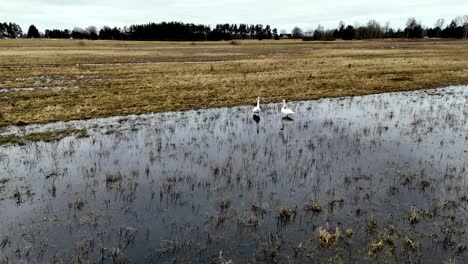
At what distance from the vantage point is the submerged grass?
51.8 feet

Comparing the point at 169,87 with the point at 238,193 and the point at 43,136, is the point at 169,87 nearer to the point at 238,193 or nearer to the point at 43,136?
the point at 43,136

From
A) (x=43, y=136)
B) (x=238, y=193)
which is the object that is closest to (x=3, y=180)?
(x=43, y=136)

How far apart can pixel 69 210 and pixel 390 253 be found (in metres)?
8.16

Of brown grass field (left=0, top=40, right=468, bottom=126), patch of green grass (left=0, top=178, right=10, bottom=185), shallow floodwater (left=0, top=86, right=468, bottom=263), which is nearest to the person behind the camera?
shallow floodwater (left=0, top=86, right=468, bottom=263)

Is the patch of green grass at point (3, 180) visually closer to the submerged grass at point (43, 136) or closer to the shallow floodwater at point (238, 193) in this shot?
the shallow floodwater at point (238, 193)

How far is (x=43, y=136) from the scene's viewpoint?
1647cm

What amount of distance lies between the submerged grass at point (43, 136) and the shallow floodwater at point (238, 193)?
56 centimetres

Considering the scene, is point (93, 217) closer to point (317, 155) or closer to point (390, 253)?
point (390, 253)

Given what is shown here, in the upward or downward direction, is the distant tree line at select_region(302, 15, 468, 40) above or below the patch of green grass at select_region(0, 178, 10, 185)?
above

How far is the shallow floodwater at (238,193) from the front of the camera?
819 centimetres

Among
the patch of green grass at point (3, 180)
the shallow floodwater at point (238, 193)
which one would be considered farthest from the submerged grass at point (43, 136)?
the patch of green grass at point (3, 180)

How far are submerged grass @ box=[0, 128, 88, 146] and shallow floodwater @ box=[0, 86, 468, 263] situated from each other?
0.56 meters

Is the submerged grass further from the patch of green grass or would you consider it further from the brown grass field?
the patch of green grass

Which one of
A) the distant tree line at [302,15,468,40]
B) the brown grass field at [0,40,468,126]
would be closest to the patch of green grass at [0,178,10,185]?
the brown grass field at [0,40,468,126]
